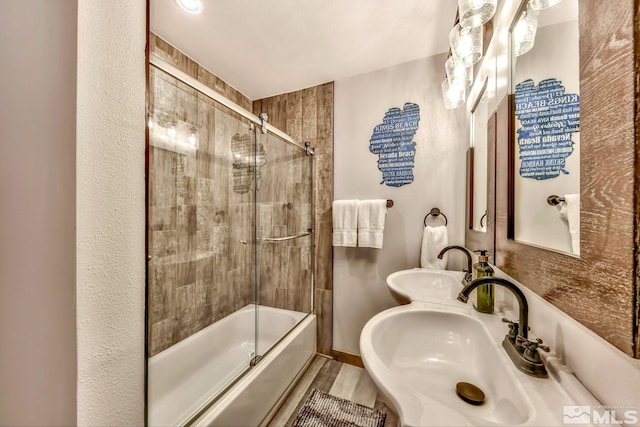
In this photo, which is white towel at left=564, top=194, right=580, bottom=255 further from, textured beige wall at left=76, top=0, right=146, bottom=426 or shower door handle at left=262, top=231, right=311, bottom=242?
shower door handle at left=262, top=231, right=311, bottom=242

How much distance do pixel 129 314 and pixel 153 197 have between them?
104cm

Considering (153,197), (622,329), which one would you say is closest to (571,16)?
(622,329)

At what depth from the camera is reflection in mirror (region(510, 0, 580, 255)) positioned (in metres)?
0.54

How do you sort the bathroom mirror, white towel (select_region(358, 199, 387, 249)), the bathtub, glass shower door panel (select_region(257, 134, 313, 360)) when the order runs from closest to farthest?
the bathtub, the bathroom mirror, white towel (select_region(358, 199, 387, 249)), glass shower door panel (select_region(257, 134, 313, 360))

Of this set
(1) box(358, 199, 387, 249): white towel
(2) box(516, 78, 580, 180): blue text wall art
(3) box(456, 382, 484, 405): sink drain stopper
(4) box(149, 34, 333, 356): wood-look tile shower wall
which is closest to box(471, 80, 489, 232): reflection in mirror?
(2) box(516, 78, 580, 180): blue text wall art

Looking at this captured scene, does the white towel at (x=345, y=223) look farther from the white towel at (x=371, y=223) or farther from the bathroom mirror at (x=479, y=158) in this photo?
the bathroom mirror at (x=479, y=158)

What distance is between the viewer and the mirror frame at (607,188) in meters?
0.37

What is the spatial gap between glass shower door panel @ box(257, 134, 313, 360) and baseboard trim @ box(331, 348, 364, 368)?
1.32ft

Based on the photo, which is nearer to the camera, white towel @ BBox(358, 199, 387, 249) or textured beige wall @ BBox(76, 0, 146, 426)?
Result: textured beige wall @ BBox(76, 0, 146, 426)

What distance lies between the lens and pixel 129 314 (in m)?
0.49

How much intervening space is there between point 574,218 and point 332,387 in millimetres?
1655

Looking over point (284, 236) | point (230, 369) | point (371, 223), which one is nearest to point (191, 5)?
point (284, 236)

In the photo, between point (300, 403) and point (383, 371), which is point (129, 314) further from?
point (300, 403)

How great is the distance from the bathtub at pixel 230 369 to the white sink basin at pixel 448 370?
2.71 ft
